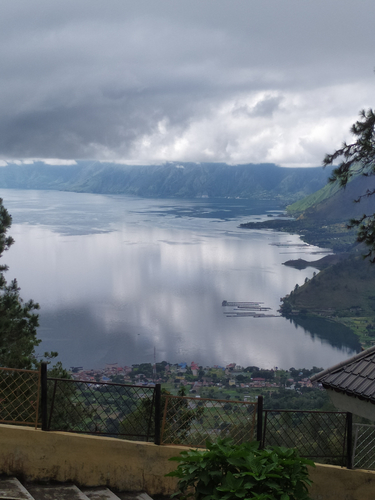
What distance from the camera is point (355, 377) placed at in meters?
3.42

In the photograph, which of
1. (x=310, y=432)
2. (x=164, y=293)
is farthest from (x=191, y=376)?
(x=310, y=432)

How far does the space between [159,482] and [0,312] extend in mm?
7254

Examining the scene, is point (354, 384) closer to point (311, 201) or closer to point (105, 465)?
point (105, 465)

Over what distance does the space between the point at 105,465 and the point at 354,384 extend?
5.89 ft

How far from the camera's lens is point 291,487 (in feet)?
7.93

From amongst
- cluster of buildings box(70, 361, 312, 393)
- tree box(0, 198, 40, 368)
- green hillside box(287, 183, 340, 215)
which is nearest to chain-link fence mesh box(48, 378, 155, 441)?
tree box(0, 198, 40, 368)

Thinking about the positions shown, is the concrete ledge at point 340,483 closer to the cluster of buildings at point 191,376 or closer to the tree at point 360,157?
the tree at point 360,157

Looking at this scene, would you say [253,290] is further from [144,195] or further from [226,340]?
[144,195]

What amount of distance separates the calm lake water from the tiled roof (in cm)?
2955

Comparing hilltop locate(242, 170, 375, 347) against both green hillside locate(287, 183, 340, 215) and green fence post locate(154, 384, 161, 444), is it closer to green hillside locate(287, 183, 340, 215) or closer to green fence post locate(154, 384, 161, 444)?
green fence post locate(154, 384, 161, 444)

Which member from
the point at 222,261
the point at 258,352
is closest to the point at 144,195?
the point at 222,261

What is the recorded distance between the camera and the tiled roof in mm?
3266

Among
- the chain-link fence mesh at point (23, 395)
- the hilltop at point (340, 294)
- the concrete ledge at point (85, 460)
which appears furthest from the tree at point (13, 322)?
the hilltop at point (340, 294)

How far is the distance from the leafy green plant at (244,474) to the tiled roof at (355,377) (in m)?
0.90
